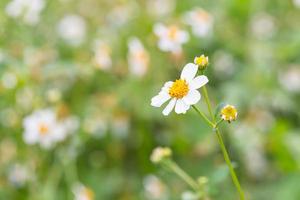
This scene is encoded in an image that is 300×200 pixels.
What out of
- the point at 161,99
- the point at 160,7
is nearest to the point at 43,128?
the point at 161,99

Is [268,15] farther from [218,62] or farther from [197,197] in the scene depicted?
[197,197]

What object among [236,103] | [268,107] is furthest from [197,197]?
[268,107]

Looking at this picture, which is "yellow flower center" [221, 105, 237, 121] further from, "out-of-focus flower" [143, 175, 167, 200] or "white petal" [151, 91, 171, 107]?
"out-of-focus flower" [143, 175, 167, 200]

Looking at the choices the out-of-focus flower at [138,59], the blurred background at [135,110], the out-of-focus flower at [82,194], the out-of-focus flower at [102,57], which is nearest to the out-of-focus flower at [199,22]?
the blurred background at [135,110]

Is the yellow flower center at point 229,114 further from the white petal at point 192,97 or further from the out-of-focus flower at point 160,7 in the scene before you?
the out-of-focus flower at point 160,7

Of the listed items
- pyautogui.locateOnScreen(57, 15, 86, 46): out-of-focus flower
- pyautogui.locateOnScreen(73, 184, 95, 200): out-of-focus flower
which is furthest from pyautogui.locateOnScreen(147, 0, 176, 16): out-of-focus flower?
pyautogui.locateOnScreen(73, 184, 95, 200): out-of-focus flower

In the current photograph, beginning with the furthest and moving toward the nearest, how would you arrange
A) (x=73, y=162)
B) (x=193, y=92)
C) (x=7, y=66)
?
1. (x=73, y=162)
2. (x=7, y=66)
3. (x=193, y=92)
